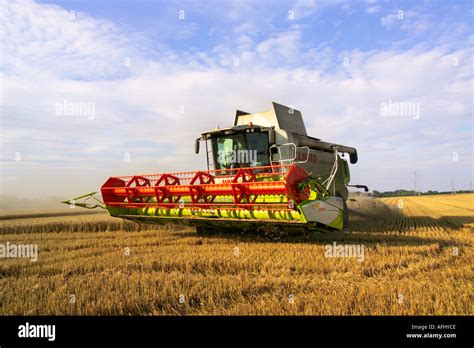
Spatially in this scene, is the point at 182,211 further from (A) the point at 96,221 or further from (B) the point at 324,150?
(B) the point at 324,150

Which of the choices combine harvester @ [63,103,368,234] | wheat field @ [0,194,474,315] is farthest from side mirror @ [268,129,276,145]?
wheat field @ [0,194,474,315]

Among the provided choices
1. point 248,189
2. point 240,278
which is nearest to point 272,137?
point 248,189

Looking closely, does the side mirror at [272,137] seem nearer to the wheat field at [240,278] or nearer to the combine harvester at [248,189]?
the combine harvester at [248,189]

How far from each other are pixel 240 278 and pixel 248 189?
7.46 ft

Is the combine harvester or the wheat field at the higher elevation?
the combine harvester

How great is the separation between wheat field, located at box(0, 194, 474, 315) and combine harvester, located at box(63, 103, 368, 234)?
1.54 ft

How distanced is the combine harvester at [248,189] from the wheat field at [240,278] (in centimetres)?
47

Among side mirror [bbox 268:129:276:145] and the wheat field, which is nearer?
the wheat field

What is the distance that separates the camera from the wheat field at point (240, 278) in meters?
2.88

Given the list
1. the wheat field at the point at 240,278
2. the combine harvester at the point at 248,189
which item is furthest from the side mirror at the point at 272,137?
the wheat field at the point at 240,278

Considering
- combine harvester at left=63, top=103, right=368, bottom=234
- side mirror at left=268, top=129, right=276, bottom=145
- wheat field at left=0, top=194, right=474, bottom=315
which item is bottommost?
wheat field at left=0, top=194, right=474, bottom=315

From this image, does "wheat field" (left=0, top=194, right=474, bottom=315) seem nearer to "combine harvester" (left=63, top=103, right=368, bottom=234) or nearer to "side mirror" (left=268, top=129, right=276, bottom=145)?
"combine harvester" (left=63, top=103, right=368, bottom=234)

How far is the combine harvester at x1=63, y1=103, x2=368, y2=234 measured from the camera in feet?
17.9
